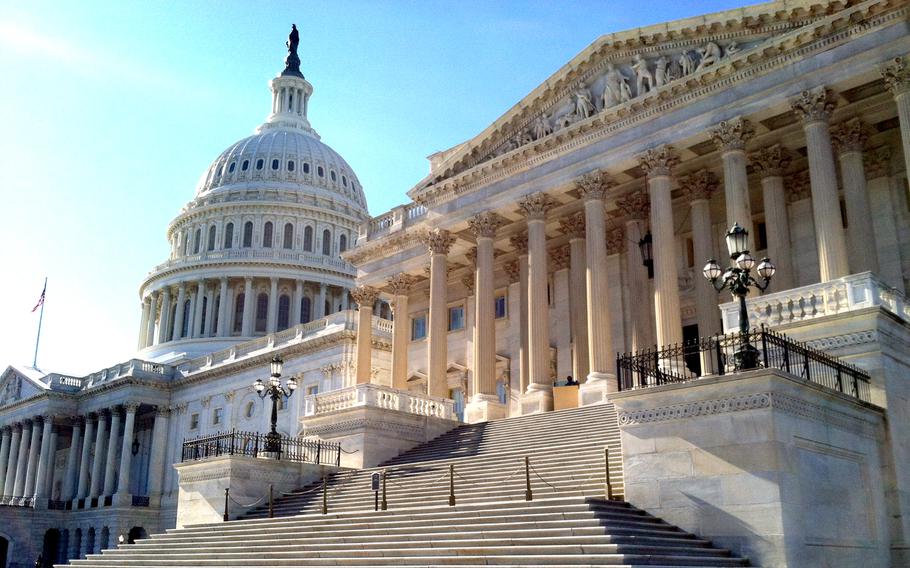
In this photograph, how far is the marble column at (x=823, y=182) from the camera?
26812mm

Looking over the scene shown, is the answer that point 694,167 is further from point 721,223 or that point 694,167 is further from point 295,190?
point 295,190

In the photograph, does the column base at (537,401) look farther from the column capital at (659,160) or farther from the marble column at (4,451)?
the marble column at (4,451)

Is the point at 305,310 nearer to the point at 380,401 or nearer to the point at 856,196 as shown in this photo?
the point at 380,401

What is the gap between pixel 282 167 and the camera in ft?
367

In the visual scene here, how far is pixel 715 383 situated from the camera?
18.2 metres

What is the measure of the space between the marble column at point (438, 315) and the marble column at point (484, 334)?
5.67 ft

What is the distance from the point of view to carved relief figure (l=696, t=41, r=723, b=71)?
31359mm

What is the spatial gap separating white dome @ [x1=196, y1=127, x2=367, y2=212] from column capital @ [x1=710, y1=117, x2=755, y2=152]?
83.5 meters

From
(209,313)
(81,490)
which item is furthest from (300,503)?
(209,313)

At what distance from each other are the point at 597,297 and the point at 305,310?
70592 mm

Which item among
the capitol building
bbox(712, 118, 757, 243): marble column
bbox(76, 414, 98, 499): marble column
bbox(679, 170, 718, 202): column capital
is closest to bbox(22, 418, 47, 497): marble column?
bbox(76, 414, 98, 499): marble column

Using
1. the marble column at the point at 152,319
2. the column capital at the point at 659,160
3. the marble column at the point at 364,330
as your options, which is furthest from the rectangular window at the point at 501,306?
the marble column at the point at 152,319

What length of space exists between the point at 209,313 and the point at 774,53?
79885 millimetres

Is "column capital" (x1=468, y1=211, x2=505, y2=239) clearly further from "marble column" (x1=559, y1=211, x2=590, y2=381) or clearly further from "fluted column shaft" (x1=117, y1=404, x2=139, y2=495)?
"fluted column shaft" (x1=117, y1=404, x2=139, y2=495)
